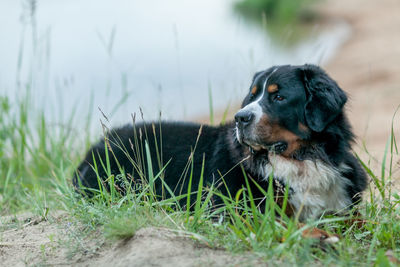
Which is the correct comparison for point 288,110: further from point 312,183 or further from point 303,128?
point 312,183

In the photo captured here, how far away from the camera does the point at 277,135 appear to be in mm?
3375

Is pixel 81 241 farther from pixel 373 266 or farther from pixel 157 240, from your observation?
pixel 373 266

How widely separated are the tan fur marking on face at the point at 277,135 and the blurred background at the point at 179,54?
1731 millimetres

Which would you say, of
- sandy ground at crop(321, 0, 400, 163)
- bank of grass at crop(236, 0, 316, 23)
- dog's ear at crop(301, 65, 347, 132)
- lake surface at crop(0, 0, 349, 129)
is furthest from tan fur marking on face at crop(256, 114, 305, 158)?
bank of grass at crop(236, 0, 316, 23)

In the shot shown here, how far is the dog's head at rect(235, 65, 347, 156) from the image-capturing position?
335 cm

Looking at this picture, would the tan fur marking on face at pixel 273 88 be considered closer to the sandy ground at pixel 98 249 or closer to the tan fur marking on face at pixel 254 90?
the tan fur marking on face at pixel 254 90

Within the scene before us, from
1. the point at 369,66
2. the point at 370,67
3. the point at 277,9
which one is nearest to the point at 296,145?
the point at 369,66

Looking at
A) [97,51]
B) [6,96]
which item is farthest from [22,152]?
[97,51]

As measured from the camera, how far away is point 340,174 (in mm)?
3527

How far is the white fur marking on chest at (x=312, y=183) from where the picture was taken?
3482 millimetres

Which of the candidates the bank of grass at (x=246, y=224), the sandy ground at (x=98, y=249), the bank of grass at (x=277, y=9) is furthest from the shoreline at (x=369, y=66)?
the sandy ground at (x=98, y=249)

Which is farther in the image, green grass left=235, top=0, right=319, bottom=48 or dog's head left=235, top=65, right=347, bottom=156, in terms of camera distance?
green grass left=235, top=0, right=319, bottom=48

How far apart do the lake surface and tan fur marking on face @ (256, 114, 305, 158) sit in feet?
5.52

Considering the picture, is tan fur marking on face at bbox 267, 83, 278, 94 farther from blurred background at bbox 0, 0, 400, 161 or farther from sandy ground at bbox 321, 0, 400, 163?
blurred background at bbox 0, 0, 400, 161
